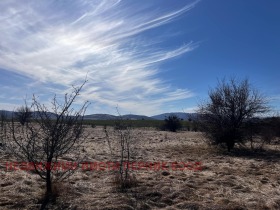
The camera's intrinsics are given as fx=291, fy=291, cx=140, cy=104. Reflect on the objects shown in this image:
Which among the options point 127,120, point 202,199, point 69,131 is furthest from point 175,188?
point 127,120

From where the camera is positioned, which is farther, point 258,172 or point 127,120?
point 127,120

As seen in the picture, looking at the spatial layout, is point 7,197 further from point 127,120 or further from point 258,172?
point 258,172

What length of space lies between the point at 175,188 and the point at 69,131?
97.4 inches

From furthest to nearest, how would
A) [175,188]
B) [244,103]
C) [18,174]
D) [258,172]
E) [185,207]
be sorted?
[244,103] < [258,172] < [18,174] < [175,188] < [185,207]

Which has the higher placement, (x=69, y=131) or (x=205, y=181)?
(x=69, y=131)

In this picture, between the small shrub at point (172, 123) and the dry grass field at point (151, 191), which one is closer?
the dry grass field at point (151, 191)

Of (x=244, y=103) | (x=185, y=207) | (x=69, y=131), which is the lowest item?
(x=185, y=207)

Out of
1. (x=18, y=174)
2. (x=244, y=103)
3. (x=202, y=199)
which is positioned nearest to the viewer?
(x=202, y=199)

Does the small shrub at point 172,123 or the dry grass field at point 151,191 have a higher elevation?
the small shrub at point 172,123

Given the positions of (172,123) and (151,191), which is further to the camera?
(172,123)

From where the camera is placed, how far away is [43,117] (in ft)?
18.5

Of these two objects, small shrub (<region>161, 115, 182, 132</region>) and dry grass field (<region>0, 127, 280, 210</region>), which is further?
small shrub (<region>161, 115, 182, 132</region>)

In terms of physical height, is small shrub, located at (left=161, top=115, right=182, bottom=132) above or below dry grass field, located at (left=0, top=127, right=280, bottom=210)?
above

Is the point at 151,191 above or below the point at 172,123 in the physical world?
below
